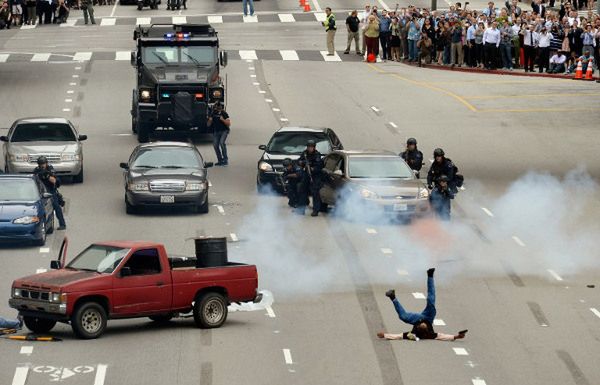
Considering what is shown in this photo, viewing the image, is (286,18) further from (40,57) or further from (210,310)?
(210,310)

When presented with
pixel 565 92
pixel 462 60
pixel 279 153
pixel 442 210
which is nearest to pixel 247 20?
pixel 462 60

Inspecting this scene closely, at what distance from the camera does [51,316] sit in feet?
76.0

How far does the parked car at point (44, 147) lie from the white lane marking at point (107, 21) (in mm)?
35615

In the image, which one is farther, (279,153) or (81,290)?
(279,153)

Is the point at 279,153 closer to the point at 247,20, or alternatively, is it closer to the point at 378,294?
the point at 378,294

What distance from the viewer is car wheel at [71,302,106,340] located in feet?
76.1

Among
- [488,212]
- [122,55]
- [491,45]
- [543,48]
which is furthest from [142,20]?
[488,212]

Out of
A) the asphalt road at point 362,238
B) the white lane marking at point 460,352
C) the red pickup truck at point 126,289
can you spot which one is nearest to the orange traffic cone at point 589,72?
the asphalt road at point 362,238

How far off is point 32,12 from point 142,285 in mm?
52378

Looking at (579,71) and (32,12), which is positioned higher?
(32,12)

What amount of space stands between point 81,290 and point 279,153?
627 inches

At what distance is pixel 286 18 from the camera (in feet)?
255

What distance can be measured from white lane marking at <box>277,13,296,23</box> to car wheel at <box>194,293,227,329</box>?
5300 centimetres

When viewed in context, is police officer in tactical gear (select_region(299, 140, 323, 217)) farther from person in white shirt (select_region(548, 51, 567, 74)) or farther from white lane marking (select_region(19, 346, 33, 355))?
person in white shirt (select_region(548, 51, 567, 74))
